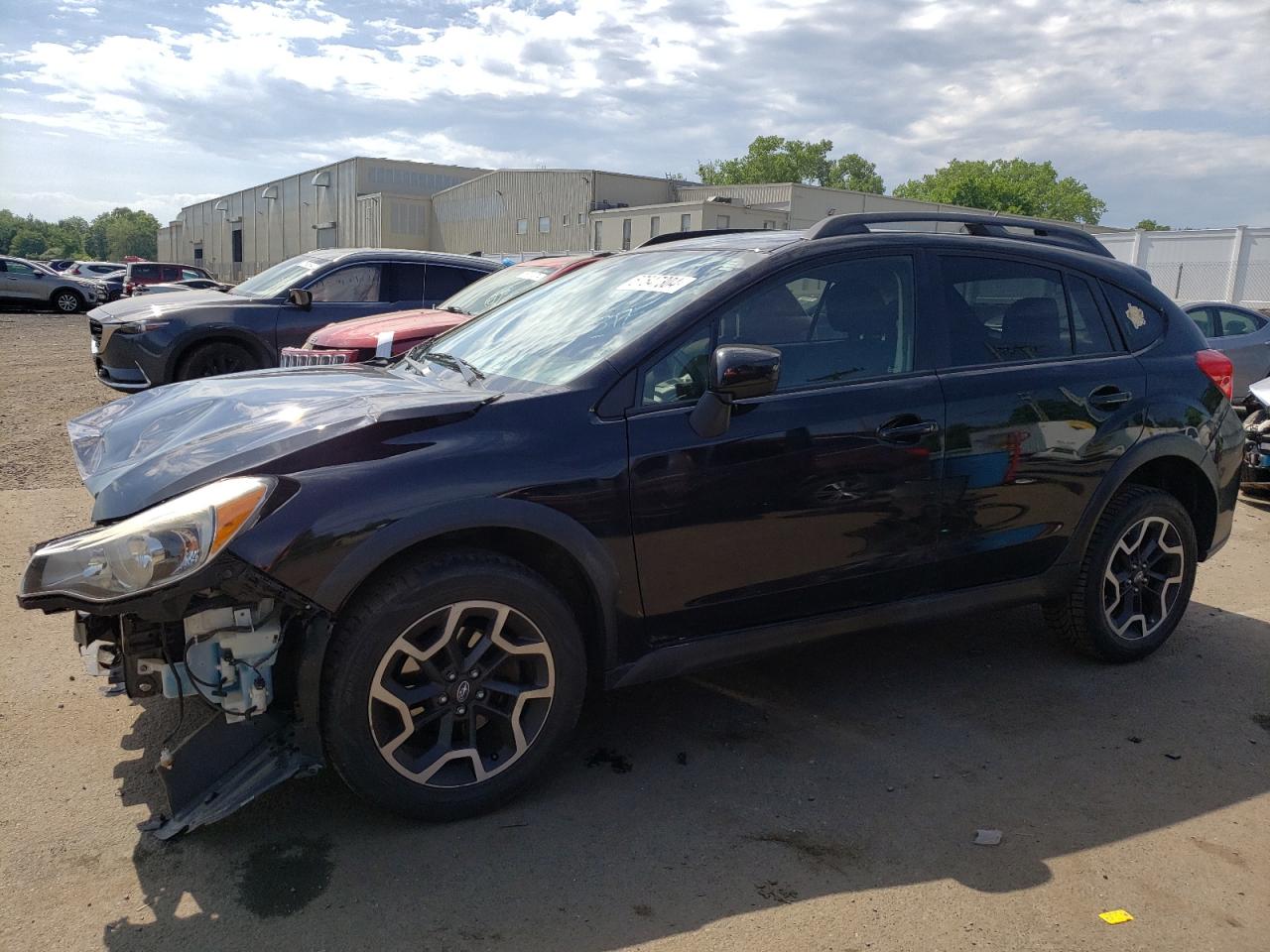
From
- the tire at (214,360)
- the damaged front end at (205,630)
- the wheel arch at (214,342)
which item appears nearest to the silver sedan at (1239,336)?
the wheel arch at (214,342)

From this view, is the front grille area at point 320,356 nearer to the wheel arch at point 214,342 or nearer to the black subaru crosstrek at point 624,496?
the wheel arch at point 214,342

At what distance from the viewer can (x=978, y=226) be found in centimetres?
431

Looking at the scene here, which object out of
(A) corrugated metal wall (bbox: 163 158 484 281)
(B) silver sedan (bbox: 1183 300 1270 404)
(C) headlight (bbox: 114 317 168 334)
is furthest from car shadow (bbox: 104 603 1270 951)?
(A) corrugated metal wall (bbox: 163 158 484 281)

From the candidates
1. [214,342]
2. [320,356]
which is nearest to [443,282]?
[214,342]

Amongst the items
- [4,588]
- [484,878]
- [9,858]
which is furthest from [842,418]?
[4,588]

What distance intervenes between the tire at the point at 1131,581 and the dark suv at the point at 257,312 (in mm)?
7616

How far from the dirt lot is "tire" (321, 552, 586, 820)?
0.18 metres

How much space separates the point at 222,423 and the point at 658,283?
1.64 m

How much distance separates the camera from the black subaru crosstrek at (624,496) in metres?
2.77

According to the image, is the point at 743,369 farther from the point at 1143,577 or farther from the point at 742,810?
the point at 1143,577

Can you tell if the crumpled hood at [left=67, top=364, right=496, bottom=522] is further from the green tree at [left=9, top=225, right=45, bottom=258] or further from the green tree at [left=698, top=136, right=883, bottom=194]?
the green tree at [left=9, top=225, right=45, bottom=258]

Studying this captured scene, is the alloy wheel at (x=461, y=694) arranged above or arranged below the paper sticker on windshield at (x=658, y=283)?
below

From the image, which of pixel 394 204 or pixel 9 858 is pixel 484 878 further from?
pixel 394 204

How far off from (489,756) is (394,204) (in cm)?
5362
